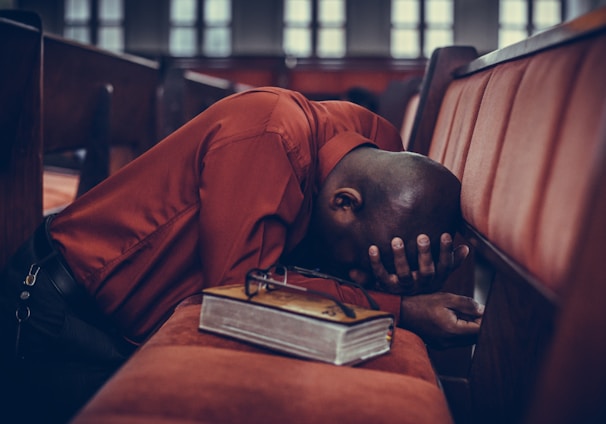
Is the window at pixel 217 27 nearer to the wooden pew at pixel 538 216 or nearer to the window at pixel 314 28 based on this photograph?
the window at pixel 314 28

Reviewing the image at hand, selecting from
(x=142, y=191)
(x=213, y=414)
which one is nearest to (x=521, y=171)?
(x=213, y=414)

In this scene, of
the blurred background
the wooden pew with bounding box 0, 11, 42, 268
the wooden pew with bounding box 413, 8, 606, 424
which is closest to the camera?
the wooden pew with bounding box 413, 8, 606, 424

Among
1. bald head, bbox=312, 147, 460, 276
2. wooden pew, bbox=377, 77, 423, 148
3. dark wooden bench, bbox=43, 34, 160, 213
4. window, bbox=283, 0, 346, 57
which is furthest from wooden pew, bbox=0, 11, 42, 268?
window, bbox=283, 0, 346, 57

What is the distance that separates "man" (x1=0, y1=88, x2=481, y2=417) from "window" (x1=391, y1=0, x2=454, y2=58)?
1414 cm

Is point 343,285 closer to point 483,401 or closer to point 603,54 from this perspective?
point 483,401

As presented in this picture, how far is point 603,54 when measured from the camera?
88 cm

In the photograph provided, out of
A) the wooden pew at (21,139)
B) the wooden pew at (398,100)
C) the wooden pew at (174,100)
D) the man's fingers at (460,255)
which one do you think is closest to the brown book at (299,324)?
the man's fingers at (460,255)

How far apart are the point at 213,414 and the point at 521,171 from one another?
60 cm

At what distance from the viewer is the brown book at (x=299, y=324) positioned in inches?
40.9

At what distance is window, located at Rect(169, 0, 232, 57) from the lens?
50.7 ft

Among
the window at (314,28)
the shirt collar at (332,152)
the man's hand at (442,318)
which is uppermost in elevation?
the window at (314,28)

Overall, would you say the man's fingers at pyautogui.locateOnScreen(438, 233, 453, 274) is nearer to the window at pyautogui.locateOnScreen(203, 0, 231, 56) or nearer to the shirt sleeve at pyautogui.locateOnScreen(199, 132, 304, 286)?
the shirt sleeve at pyautogui.locateOnScreen(199, 132, 304, 286)

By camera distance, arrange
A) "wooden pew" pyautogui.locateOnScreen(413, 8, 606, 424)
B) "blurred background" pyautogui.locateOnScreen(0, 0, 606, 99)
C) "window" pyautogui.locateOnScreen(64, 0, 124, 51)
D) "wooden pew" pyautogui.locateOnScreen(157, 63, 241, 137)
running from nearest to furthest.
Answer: "wooden pew" pyautogui.locateOnScreen(413, 8, 606, 424), "wooden pew" pyautogui.locateOnScreen(157, 63, 241, 137), "blurred background" pyautogui.locateOnScreen(0, 0, 606, 99), "window" pyautogui.locateOnScreen(64, 0, 124, 51)

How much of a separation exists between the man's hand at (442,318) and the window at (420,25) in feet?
46.7
